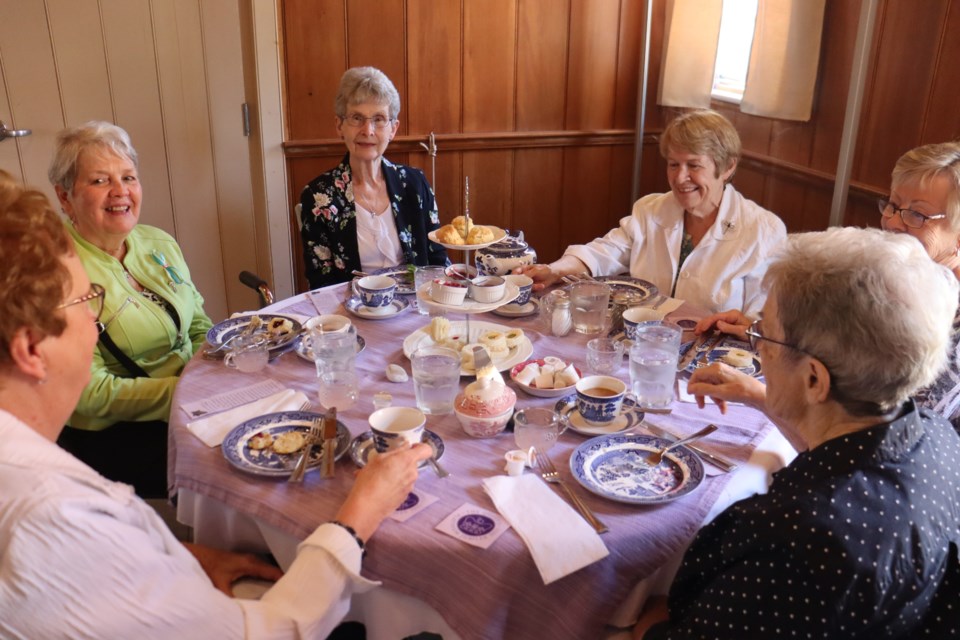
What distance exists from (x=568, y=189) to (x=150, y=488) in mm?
2683

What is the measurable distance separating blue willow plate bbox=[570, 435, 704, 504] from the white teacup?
0.97ft

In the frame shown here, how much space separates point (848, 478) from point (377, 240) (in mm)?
2106

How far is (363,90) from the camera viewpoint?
9.09 ft

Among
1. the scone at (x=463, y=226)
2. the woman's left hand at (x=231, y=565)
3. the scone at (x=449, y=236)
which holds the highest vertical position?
the scone at (x=463, y=226)

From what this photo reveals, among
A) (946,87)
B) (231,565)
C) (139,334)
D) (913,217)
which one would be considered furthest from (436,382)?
(946,87)

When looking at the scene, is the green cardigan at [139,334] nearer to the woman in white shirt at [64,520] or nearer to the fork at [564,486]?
the woman in white shirt at [64,520]

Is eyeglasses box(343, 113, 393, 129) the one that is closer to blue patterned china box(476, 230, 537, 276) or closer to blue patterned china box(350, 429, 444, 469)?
blue patterned china box(476, 230, 537, 276)

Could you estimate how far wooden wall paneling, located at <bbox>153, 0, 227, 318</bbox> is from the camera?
321 cm

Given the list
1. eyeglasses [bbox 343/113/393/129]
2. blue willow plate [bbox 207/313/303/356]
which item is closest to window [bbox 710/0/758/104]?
eyeglasses [bbox 343/113/393/129]

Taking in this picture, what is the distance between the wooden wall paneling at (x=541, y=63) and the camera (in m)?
3.67

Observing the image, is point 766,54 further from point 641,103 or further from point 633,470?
point 633,470

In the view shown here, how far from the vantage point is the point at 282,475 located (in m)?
1.36

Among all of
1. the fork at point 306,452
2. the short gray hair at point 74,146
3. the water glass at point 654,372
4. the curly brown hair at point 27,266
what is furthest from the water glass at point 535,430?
the short gray hair at point 74,146

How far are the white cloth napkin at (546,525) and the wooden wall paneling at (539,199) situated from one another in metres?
2.76
